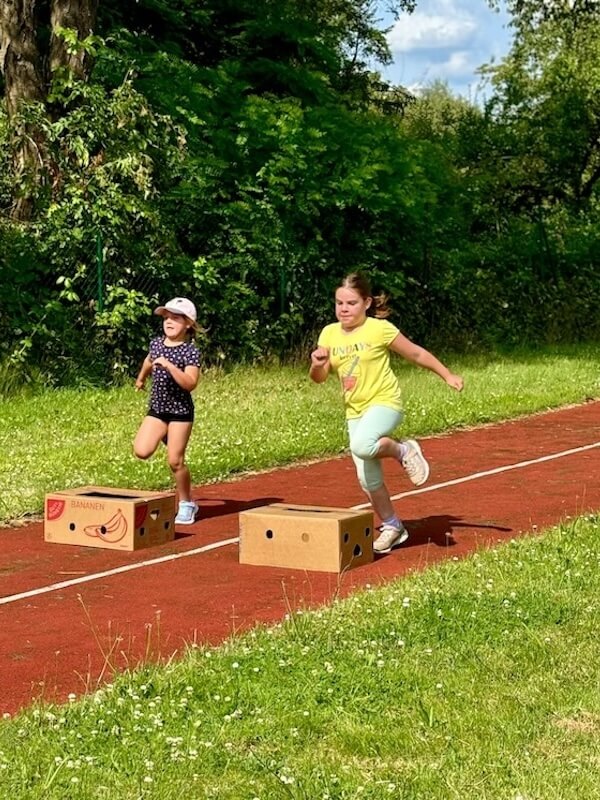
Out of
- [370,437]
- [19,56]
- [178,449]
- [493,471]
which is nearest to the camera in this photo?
[370,437]

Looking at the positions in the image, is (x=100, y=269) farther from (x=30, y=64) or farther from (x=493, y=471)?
(x=493, y=471)

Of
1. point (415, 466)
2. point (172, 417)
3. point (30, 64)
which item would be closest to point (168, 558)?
point (172, 417)

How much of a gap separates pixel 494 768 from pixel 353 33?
1492 inches

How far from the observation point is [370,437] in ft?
32.5

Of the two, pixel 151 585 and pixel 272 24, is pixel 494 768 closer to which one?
pixel 151 585

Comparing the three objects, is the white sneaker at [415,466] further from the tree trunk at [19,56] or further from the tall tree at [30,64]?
the tree trunk at [19,56]

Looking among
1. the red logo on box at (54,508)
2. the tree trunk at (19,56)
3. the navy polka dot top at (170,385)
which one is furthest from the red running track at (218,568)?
the tree trunk at (19,56)

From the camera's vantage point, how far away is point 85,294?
834 inches

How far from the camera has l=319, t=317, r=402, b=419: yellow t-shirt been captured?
10.1m

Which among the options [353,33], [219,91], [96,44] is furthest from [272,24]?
[353,33]

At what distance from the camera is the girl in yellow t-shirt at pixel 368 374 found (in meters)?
10.0

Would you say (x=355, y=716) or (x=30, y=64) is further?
(x=30, y=64)

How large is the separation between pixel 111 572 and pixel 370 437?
80.3 inches

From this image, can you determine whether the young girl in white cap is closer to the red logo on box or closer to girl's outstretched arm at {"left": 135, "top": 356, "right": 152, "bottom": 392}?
girl's outstretched arm at {"left": 135, "top": 356, "right": 152, "bottom": 392}
